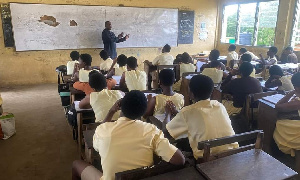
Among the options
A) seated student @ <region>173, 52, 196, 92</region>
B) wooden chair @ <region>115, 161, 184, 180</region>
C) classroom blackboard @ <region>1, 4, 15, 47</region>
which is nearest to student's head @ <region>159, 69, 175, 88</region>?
wooden chair @ <region>115, 161, 184, 180</region>

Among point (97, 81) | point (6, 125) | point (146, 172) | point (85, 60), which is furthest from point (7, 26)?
point (146, 172)

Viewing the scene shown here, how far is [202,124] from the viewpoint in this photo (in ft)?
4.87

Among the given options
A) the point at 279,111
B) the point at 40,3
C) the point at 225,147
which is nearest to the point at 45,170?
the point at 225,147

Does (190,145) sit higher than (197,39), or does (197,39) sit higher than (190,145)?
(197,39)

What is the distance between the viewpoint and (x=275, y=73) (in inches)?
127

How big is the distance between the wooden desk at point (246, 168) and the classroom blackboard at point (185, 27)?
6.65 meters

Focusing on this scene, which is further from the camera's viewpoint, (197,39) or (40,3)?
(197,39)

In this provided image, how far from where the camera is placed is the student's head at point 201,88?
163 cm

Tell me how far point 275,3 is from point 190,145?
6104 mm

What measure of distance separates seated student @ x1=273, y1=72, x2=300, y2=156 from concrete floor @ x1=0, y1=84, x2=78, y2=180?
79.6 inches

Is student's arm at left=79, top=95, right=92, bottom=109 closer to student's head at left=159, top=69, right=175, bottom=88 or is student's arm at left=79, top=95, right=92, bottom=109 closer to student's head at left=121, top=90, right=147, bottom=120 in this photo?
student's head at left=159, top=69, right=175, bottom=88

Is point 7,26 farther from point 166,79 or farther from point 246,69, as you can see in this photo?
point 246,69

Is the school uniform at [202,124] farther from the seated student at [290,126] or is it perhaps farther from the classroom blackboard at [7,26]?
the classroom blackboard at [7,26]

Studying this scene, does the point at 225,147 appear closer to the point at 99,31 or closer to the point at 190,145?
the point at 190,145
